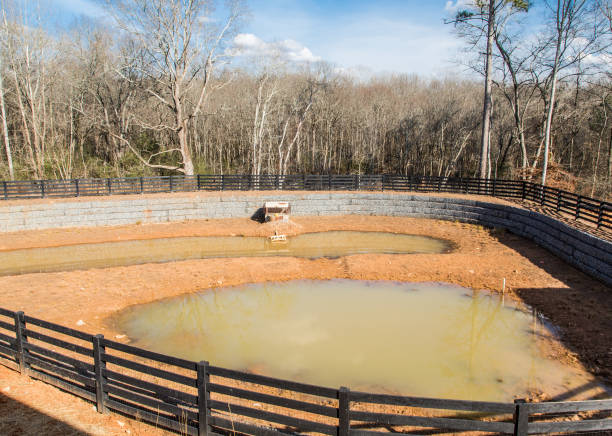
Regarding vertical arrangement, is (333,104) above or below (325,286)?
above

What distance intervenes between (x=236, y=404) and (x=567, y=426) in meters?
4.21

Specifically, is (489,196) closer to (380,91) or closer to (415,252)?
(415,252)

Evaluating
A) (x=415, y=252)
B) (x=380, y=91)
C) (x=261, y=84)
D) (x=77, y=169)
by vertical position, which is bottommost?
(x=415, y=252)

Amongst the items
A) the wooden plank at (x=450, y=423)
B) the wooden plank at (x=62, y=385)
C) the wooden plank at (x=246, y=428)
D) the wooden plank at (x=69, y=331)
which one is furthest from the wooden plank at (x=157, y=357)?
the wooden plank at (x=450, y=423)

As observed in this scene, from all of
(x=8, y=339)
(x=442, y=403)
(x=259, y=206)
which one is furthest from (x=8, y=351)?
(x=259, y=206)

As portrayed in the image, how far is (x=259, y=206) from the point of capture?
82.0ft

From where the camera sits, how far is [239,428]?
514cm

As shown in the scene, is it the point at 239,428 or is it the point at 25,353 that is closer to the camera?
the point at 239,428

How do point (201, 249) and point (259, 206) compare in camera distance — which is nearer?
point (201, 249)

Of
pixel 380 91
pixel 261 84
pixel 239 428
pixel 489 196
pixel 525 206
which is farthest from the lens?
pixel 380 91

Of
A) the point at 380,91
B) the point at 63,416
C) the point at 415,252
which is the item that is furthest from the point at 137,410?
the point at 380,91

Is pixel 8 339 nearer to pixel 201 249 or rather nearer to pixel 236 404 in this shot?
pixel 236 404

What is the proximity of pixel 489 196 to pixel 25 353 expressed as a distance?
81.8 ft

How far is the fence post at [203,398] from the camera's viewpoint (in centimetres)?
532
